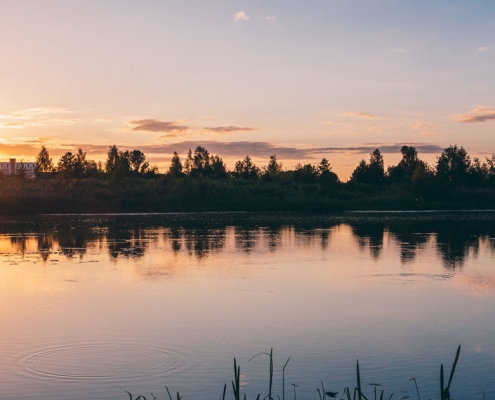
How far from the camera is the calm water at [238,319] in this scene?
7484 millimetres

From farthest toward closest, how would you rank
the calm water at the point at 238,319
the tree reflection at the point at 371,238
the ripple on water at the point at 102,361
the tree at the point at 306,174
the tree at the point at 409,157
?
1. the tree at the point at 409,157
2. the tree at the point at 306,174
3. the tree reflection at the point at 371,238
4. the ripple on water at the point at 102,361
5. the calm water at the point at 238,319

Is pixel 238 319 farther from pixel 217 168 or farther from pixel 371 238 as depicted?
pixel 217 168

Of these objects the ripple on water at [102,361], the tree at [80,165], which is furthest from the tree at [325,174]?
the ripple on water at [102,361]

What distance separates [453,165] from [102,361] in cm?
8012

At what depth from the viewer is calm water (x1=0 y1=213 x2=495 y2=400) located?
7484mm

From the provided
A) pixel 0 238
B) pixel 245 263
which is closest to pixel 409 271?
pixel 245 263

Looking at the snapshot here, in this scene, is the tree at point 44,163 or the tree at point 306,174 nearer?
the tree at point 306,174

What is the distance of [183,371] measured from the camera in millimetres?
7746

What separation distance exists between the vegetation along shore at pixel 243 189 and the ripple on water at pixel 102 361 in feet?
131

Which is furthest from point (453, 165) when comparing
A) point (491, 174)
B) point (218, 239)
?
point (218, 239)

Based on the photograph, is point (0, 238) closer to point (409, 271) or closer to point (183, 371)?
point (409, 271)

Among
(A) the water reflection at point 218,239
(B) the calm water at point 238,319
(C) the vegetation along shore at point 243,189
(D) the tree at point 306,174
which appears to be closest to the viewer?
(B) the calm water at point 238,319

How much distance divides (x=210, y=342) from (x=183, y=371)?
136cm

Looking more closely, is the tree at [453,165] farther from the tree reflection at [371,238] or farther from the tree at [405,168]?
the tree reflection at [371,238]
